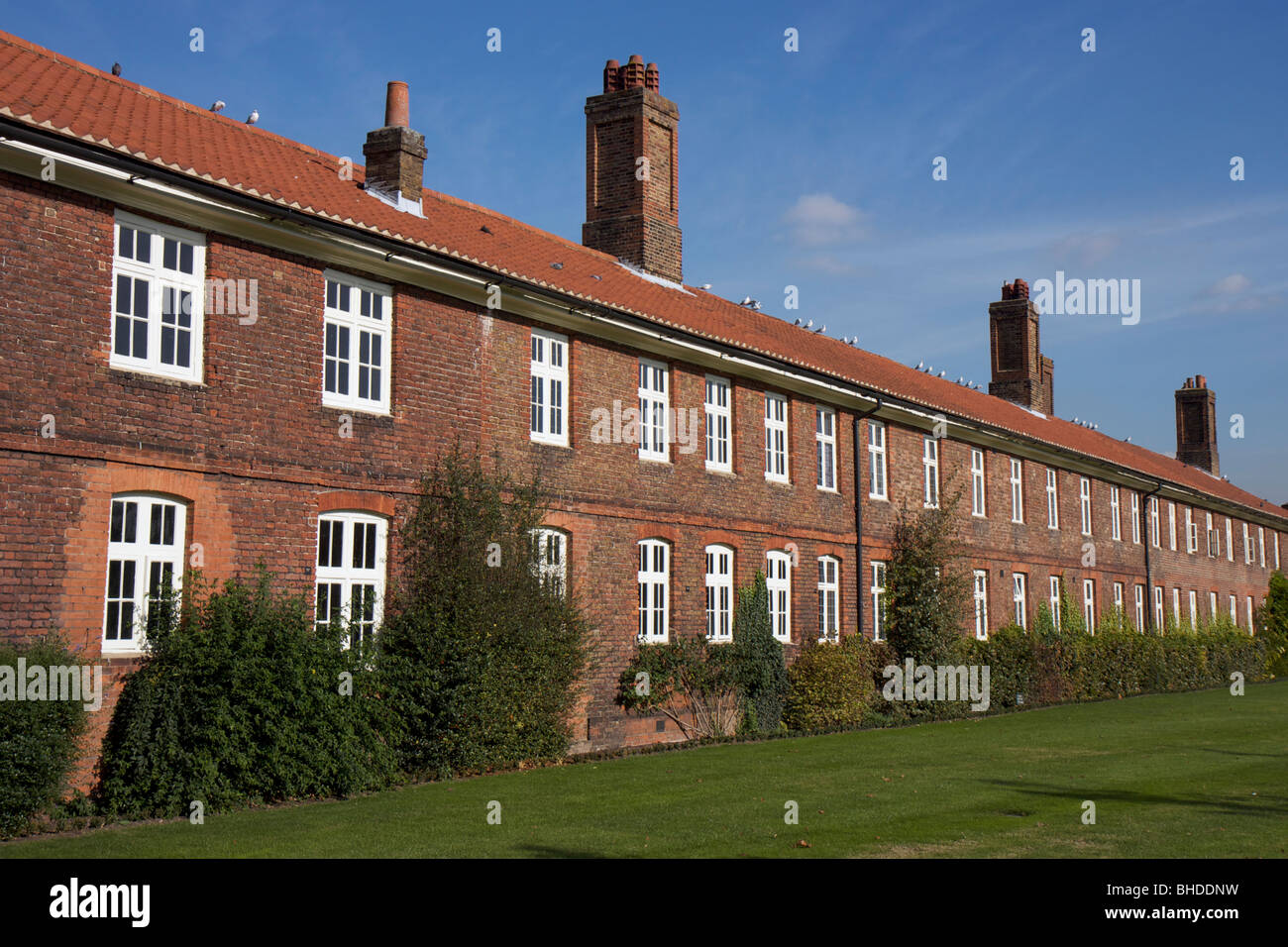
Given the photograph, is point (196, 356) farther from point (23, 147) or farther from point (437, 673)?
point (437, 673)

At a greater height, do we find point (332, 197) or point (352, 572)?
point (332, 197)

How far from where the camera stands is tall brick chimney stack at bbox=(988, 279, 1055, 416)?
41.2 meters

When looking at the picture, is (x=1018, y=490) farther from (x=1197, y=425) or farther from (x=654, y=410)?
(x=1197, y=425)

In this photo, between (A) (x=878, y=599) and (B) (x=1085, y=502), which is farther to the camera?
(B) (x=1085, y=502)

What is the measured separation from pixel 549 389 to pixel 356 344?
3417 millimetres

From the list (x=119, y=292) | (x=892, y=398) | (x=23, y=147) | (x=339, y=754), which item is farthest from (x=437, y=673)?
(x=892, y=398)

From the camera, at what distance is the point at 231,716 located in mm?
11656

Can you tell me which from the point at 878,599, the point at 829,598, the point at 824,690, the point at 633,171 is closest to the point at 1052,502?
the point at 878,599

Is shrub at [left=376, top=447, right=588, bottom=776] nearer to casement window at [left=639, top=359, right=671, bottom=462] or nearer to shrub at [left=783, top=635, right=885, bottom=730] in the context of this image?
casement window at [left=639, top=359, right=671, bottom=462]

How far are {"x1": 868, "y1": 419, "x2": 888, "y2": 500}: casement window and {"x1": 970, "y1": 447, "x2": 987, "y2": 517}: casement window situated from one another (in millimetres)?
4410

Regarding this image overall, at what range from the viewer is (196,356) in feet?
41.8

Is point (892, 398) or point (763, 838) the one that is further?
point (892, 398)

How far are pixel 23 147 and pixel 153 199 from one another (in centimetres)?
140
